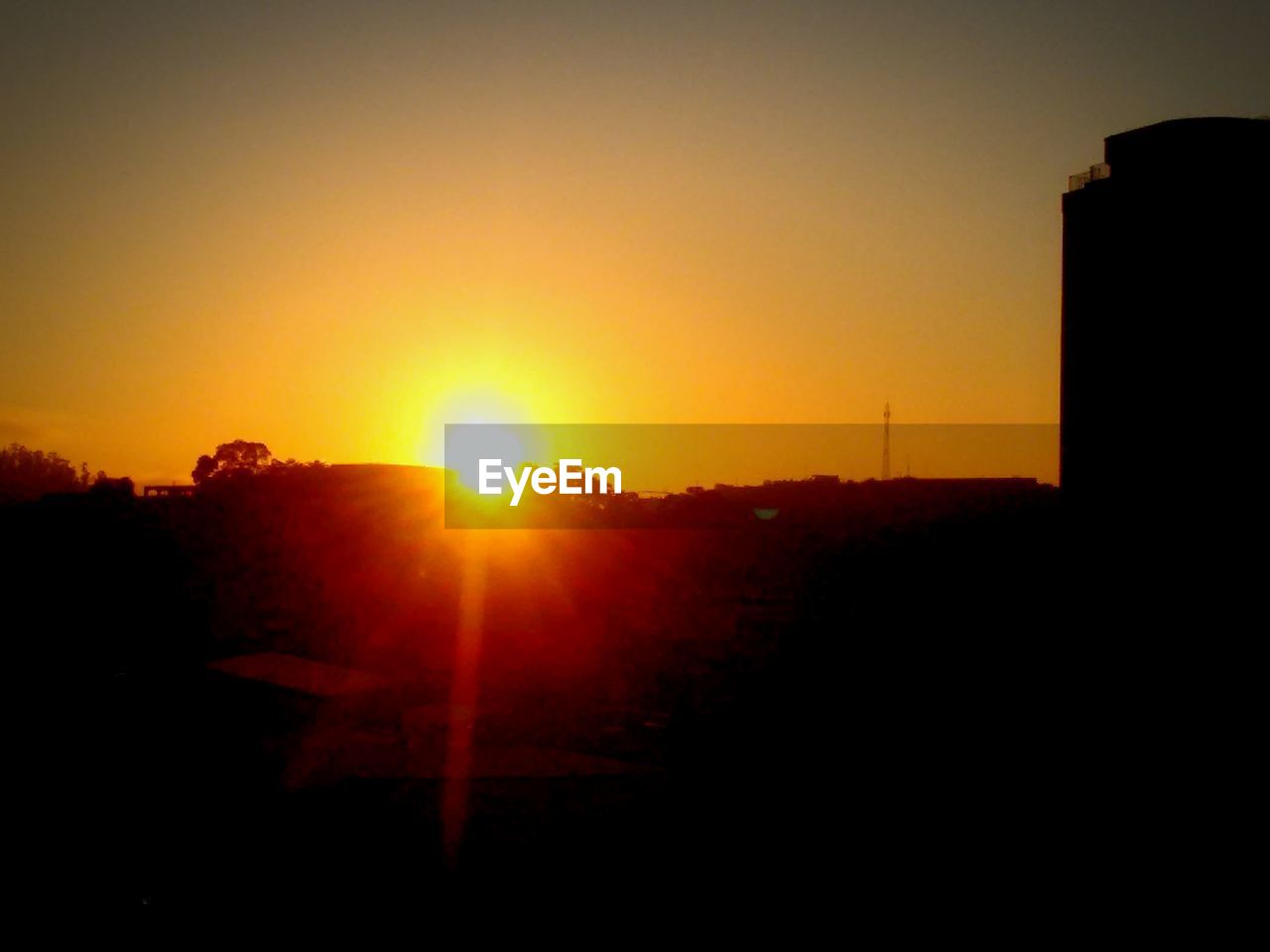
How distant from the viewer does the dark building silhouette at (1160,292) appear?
16766 millimetres

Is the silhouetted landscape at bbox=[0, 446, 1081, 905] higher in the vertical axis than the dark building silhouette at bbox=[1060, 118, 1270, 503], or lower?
lower

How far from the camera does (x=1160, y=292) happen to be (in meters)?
17.4

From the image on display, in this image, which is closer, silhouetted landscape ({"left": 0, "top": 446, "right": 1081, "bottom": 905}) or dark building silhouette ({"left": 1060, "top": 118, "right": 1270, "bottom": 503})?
silhouetted landscape ({"left": 0, "top": 446, "right": 1081, "bottom": 905})

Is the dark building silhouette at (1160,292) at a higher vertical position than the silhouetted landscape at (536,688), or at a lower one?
higher

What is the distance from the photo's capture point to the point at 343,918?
5410 mm

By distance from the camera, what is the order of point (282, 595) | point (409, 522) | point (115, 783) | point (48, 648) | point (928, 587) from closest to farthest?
point (115, 783), point (48, 648), point (928, 587), point (282, 595), point (409, 522)

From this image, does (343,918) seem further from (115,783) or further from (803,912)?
(115,783)

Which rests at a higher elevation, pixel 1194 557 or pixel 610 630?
pixel 1194 557

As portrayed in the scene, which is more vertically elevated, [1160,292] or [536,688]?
[1160,292]

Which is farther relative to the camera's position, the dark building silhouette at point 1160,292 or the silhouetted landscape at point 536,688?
the dark building silhouette at point 1160,292

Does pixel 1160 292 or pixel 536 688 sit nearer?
pixel 536 688

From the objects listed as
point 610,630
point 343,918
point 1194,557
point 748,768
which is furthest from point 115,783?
point 1194,557

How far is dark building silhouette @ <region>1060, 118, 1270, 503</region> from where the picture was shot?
55.0 ft

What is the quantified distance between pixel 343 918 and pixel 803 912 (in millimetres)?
2647
